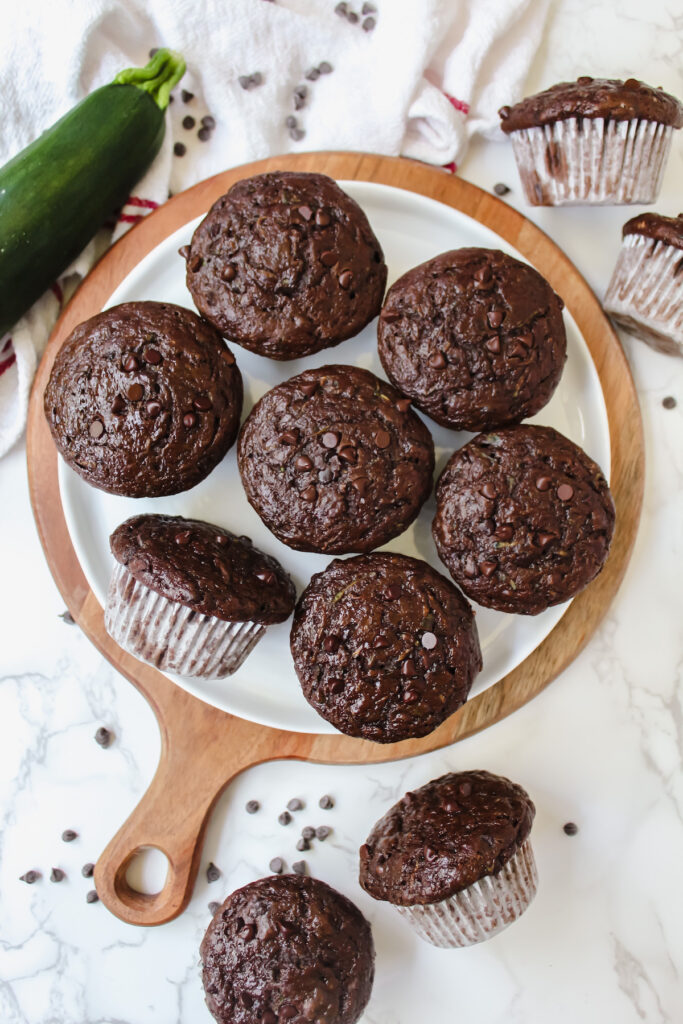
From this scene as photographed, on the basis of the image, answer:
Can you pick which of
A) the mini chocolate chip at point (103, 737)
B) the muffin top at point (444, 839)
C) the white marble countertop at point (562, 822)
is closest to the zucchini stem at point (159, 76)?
the white marble countertop at point (562, 822)

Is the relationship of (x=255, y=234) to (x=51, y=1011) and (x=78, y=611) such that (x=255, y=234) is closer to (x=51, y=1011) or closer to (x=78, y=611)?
(x=78, y=611)

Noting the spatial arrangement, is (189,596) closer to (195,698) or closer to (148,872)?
(195,698)

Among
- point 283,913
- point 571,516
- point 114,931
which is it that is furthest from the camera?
point 114,931

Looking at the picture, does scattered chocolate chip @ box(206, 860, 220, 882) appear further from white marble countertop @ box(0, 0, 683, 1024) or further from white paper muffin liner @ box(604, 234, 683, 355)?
white paper muffin liner @ box(604, 234, 683, 355)

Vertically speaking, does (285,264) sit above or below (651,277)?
below

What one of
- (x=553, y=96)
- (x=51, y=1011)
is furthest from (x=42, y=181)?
(x=51, y=1011)

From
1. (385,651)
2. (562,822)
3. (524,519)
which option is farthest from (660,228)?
(562,822)

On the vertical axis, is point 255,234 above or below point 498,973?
above
